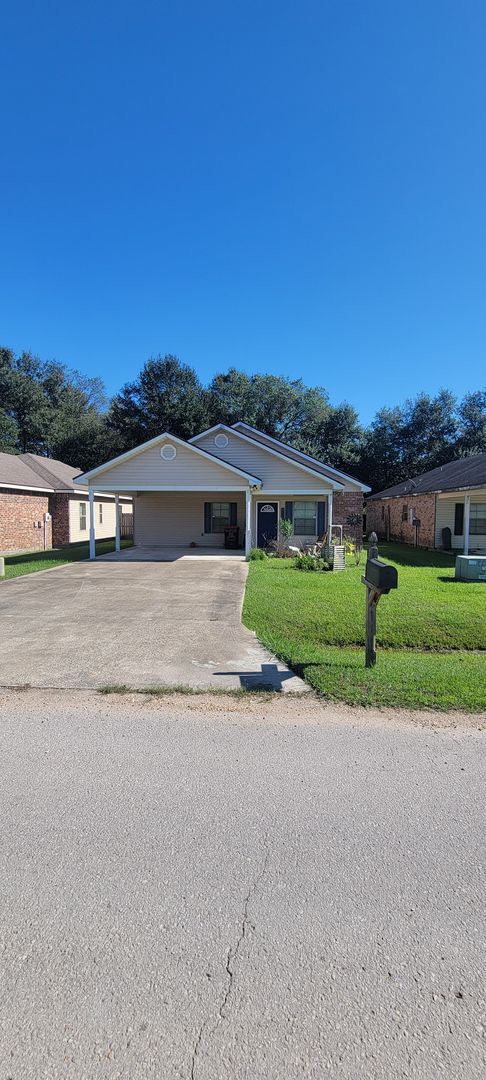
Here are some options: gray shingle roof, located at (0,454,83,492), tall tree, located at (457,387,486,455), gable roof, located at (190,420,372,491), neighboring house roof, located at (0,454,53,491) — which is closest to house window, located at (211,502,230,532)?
gable roof, located at (190,420,372,491)

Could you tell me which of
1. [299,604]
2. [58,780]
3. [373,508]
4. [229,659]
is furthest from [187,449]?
[373,508]

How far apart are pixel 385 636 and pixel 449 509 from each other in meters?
16.2

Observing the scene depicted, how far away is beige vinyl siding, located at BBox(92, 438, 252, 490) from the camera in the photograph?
57.6 feet

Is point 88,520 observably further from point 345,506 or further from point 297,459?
point 345,506

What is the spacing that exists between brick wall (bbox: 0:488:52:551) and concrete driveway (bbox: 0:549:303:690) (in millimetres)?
8959

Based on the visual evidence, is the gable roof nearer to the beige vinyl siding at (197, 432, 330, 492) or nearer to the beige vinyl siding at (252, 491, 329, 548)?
the beige vinyl siding at (197, 432, 330, 492)

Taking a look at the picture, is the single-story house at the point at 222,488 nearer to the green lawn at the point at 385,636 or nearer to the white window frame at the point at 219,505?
the white window frame at the point at 219,505

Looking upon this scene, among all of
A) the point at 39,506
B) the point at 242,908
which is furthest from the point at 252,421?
the point at 242,908

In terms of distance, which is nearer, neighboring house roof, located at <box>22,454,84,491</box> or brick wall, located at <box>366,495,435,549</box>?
brick wall, located at <box>366,495,435,549</box>

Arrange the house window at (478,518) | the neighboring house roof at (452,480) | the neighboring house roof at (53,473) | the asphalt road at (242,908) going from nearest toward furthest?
the asphalt road at (242,908), the neighboring house roof at (452,480), the house window at (478,518), the neighboring house roof at (53,473)

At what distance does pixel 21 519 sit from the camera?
21.9 meters

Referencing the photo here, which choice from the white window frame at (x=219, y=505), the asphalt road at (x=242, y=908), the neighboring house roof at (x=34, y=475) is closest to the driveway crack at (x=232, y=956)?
the asphalt road at (x=242, y=908)

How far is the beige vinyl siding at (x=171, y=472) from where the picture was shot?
1755cm

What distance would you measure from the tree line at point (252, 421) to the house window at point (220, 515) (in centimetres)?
1562
